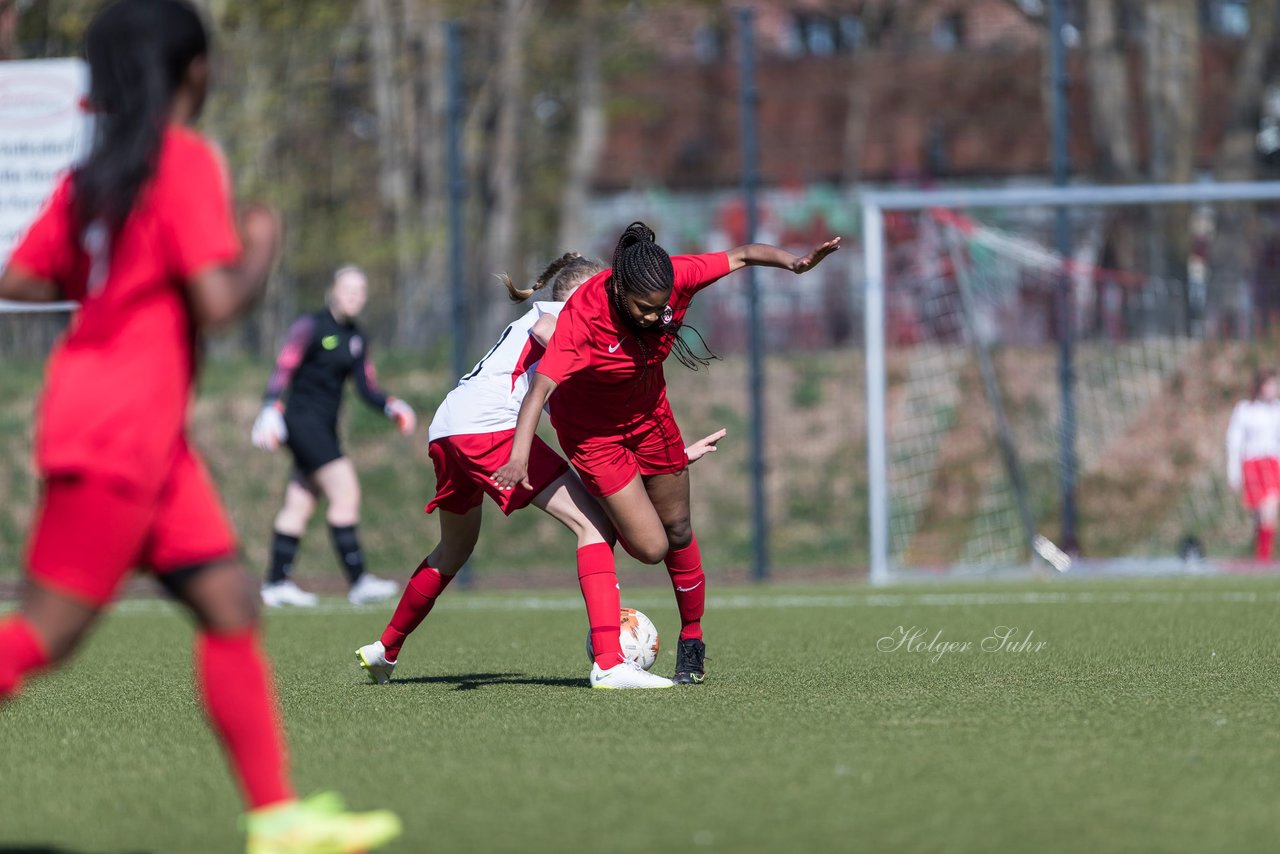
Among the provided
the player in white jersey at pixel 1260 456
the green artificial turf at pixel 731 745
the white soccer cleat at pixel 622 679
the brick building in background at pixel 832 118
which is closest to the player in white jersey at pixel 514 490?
the white soccer cleat at pixel 622 679

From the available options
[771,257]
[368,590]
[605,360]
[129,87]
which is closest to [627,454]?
[605,360]

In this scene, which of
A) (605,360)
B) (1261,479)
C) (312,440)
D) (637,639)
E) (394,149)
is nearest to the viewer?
(605,360)

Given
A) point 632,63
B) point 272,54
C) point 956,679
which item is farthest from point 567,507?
point 632,63

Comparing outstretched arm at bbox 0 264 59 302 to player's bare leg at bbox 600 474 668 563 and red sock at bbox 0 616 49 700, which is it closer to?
red sock at bbox 0 616 49 700

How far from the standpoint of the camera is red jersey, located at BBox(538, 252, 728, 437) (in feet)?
22.0

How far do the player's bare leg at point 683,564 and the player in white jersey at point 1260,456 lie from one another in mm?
8578

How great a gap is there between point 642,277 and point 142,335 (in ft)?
10.4

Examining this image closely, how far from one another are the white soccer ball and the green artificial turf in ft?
0.95

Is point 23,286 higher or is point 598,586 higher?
point 23,286

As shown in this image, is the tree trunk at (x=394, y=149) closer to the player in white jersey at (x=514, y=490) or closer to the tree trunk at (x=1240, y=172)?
the tree trunk at (x=1240, y=172)

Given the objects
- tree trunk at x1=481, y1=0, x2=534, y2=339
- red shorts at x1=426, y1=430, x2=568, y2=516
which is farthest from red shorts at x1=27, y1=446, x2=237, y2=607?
tree trunk at x1=481, y1=0, x2=534, y2=339

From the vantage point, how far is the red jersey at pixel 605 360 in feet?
22.0

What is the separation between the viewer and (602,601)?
23.1 ft
